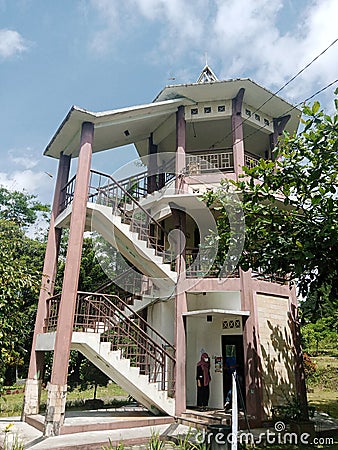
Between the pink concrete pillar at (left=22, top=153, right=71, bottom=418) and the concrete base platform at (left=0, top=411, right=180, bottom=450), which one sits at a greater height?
the pink concrete pillar at (left=22, top=153, right=71, bottom=418)

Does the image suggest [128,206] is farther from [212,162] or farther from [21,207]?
[21,207]

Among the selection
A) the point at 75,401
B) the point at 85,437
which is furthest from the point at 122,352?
the point at 75,401

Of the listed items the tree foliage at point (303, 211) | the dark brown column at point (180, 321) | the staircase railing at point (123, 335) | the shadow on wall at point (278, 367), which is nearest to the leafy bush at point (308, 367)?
the shadow on wall at point (278, 367)

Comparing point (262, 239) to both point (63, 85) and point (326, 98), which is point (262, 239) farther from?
point (63, 85)

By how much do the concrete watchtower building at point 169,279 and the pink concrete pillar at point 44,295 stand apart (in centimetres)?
3

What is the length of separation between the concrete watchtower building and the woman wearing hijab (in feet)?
0.99

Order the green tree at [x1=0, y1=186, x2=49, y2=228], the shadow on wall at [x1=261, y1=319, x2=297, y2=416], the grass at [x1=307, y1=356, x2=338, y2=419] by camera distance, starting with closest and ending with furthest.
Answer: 1. the shadow on wall at [x1=261, y1=319, x2=297, y2=416]
2. the grass at [x1=307, y1=356, x2=338, y2=419]
3. the green tree at [x1=0, y1=186, x2=49, y2=228]

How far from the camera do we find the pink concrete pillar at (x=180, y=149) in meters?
10.9

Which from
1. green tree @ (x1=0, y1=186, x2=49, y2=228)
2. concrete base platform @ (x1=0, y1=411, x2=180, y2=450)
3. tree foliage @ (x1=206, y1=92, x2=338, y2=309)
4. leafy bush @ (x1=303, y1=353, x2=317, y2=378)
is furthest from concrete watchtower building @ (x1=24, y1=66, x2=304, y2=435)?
green tree @ (x1=0, y1=186, x2=49, y2=228)

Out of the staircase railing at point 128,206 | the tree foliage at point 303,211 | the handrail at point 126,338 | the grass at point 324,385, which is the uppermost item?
the staircase railing at point 128,206

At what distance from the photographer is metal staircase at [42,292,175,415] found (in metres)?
8.96

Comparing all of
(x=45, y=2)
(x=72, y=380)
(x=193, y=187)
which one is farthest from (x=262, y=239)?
(x=72, y=380)

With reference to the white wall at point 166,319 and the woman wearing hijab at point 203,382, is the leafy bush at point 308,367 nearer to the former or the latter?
the woman wearing hijab at point 203,382

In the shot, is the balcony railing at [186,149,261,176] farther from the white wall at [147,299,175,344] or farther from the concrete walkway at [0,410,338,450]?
the concrete walkway at [0,410,338,450]
